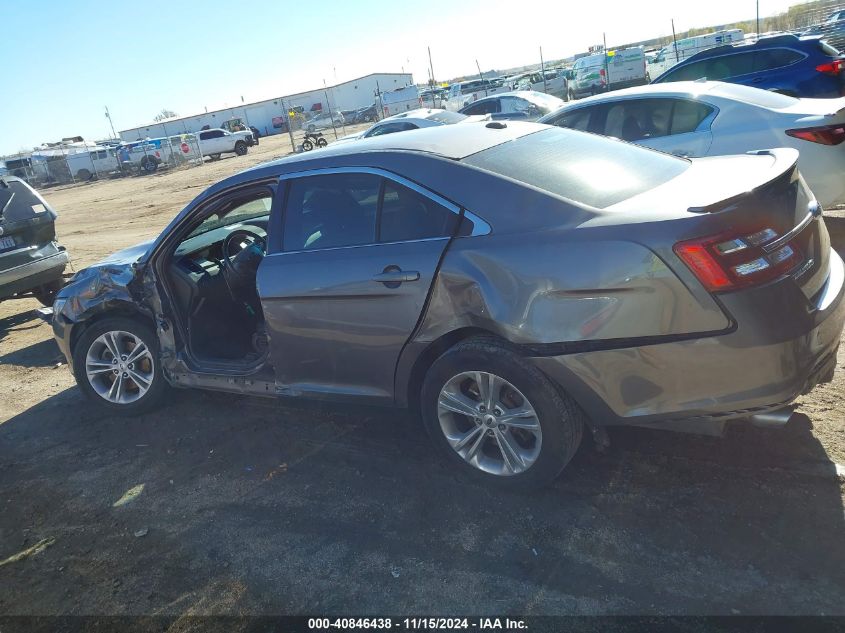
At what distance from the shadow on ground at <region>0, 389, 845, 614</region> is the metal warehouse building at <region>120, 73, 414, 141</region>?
69825 millimetres

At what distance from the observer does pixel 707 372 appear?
273 cm

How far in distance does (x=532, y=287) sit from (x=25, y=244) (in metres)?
7.25

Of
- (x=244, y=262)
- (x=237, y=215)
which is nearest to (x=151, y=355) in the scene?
(x=244, y=262)

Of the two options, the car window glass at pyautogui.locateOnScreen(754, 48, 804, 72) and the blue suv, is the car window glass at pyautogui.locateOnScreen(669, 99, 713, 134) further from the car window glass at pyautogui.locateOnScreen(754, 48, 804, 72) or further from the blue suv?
the car window glass at pyautogui.locateOnScreen(754, 48, 804, 72)

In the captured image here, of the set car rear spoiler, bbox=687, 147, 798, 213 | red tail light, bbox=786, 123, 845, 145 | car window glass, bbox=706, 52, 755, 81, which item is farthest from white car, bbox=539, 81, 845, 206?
car window glass, bbox=706, 52, 755, 81

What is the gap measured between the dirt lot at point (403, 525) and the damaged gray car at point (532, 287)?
0.38 meters

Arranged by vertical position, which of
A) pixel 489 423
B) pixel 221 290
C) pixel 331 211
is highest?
pixel 331 211

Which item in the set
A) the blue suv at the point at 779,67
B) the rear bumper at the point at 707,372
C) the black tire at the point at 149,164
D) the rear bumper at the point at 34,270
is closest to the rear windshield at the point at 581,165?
the rear bumper at the point at 707,372

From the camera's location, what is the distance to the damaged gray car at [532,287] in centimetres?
270

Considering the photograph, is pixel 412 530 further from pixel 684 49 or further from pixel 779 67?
pixel 684 49

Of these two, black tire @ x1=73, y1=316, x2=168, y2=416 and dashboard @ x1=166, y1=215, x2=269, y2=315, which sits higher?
dashboard @ x1=166, y1=215, x2=269, y2=315

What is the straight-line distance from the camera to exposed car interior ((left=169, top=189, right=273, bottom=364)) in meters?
4.76

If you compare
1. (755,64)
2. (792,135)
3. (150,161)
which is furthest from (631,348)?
(150,161)

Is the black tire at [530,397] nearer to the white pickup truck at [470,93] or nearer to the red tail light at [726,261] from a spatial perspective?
the red tail light at [726,261]
